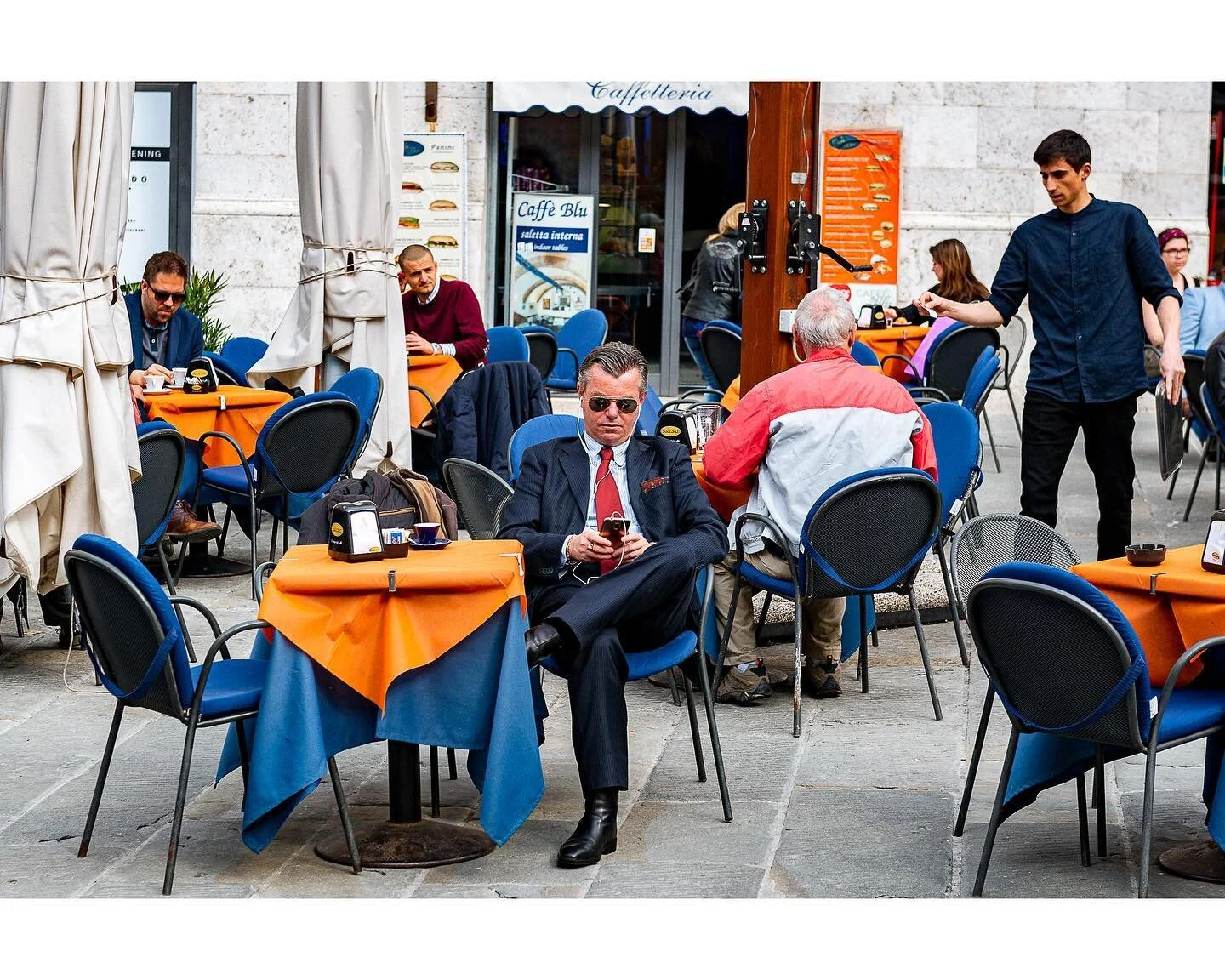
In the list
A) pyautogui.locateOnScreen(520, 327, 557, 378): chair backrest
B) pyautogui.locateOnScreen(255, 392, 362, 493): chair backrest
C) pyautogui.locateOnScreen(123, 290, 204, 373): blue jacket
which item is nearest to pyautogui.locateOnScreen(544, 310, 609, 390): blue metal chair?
pyautogui.locateOnScreen(520, 327, 557, 378): chair backrest

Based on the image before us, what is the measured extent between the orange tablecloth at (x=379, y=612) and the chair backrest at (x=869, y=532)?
1.55 metres

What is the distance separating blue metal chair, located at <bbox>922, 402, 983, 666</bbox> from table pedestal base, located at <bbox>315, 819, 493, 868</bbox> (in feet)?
8.06

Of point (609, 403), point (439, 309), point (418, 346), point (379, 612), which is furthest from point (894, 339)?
point (379, 612)

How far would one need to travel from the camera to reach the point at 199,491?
25.5ft

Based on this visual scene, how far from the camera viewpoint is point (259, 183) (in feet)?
46.6

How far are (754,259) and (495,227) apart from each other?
752 centimetres

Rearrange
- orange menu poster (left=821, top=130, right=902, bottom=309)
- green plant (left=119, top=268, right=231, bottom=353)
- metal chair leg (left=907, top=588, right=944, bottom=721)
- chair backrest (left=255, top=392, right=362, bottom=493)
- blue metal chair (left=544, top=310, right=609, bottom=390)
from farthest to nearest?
orange menu poster (left=821, top=130, right=902, bottom=309) → green plant (left=119, top=268, right=231, bottom=353) → blue metal chair (left=544, top=310, right=609, bottom=390) → chair backrest (left=255, top=392, right=362, bottom=493) → metal chair leg (left=907, top=588, right=944, bottom=721)

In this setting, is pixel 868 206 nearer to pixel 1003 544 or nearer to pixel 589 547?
pixel 1003 544

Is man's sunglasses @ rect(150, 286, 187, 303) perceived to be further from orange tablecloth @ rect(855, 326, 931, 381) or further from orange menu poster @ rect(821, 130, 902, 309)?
orange menu poster @ rect(821, 130, 902, 309)

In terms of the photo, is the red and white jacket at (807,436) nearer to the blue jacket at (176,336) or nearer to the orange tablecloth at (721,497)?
the orange tablecloth at (721,497)

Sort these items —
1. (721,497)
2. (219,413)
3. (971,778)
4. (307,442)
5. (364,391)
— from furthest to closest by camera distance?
1. (364,391)
2. (219,413)
3. (307,442)
4. (721,497)
5. (971,778)

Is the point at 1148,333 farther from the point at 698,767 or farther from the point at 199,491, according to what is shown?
the point at 199,491

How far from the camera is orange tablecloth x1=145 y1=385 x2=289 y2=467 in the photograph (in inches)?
299

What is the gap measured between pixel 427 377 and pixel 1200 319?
4.70 metres
